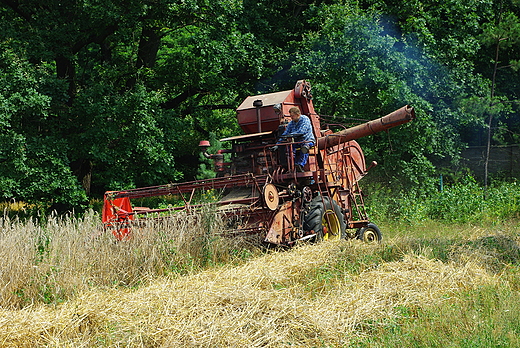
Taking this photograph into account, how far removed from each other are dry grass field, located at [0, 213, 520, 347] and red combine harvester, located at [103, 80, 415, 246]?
60cm

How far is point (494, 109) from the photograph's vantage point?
65.7 ft

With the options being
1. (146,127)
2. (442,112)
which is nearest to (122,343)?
(146,127)

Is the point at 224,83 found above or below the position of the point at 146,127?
above

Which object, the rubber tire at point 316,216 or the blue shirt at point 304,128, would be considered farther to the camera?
the blue shirt at point 304,128

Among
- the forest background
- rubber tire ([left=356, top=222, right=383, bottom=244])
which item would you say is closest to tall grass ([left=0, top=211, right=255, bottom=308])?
rubber tire ([left=356, top=222, right=383, bottom=244])

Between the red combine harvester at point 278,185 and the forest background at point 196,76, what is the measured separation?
362 cm

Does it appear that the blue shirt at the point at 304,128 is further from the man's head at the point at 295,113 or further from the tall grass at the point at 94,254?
the tall grass at the point at 94,254

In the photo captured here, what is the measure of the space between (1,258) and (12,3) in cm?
1257

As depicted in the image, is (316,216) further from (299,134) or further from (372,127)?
(372,127)

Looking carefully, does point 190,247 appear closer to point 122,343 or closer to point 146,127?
point 122,343

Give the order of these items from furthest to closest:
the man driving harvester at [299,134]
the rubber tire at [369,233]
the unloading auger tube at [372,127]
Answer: the rubber tire at [369,233]
the unloading auger tube at [372,127]
the man driving harvester at [299,134]

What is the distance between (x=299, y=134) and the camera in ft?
36.7

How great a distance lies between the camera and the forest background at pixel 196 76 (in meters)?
16.4

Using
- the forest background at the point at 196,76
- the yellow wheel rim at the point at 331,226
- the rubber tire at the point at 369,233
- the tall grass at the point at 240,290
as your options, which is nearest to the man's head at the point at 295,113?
the yellow wheel rim at the point at 331,226
